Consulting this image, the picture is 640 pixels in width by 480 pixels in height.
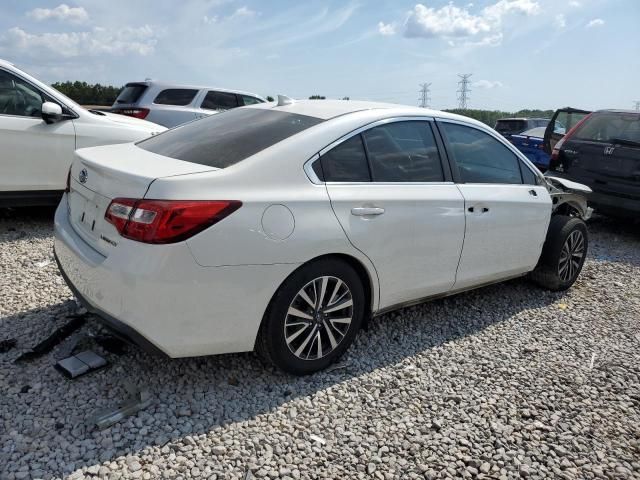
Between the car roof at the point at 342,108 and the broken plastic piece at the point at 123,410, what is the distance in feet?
6.37

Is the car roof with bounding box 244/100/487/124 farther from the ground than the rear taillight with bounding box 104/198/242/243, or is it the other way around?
the car roof with bounding box 244/100/487/124

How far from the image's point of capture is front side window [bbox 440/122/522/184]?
397 centimetres

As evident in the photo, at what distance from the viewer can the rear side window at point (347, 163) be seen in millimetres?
3182

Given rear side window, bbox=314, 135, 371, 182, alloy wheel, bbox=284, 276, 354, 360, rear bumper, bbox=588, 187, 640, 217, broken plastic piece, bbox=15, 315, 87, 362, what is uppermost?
rear side window, bbox=314, 135, 371, 182

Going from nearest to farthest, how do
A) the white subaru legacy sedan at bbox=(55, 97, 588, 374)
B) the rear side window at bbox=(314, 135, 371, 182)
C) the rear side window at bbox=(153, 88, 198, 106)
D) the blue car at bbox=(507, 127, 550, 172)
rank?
1. the white subaru legacy sedan at bbox=(55, 97, 588, 374)
2. the rear side window at bbox=(314, 135, 371, 182)
3. the rear side window at bbox=(153, 88, 198, 106)
4. the blue car at bbox=(507, 127, 550, 172)

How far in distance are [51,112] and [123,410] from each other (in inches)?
160

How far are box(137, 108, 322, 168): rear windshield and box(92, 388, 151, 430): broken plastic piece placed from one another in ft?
4.29

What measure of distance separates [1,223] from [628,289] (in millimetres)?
6761

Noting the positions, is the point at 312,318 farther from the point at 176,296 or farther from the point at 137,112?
the point at 137,112

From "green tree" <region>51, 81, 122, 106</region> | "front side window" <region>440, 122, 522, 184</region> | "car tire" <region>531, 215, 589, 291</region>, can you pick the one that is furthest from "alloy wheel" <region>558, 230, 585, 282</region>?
"green tree" <region>51, 81, 122, 106</region>

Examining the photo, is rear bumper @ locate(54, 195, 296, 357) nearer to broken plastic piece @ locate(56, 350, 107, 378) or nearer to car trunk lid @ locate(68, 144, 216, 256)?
car trunk lid @ locate(68, 144, 216, 256)

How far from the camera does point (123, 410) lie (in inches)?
108

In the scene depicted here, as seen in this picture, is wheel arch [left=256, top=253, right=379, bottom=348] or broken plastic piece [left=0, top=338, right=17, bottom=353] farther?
broken plastic piece [left=0, top=338, right=17, bottom=353]

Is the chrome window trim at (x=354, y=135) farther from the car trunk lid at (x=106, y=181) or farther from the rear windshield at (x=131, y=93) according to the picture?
the rear windshield at (x=131, y=93)
